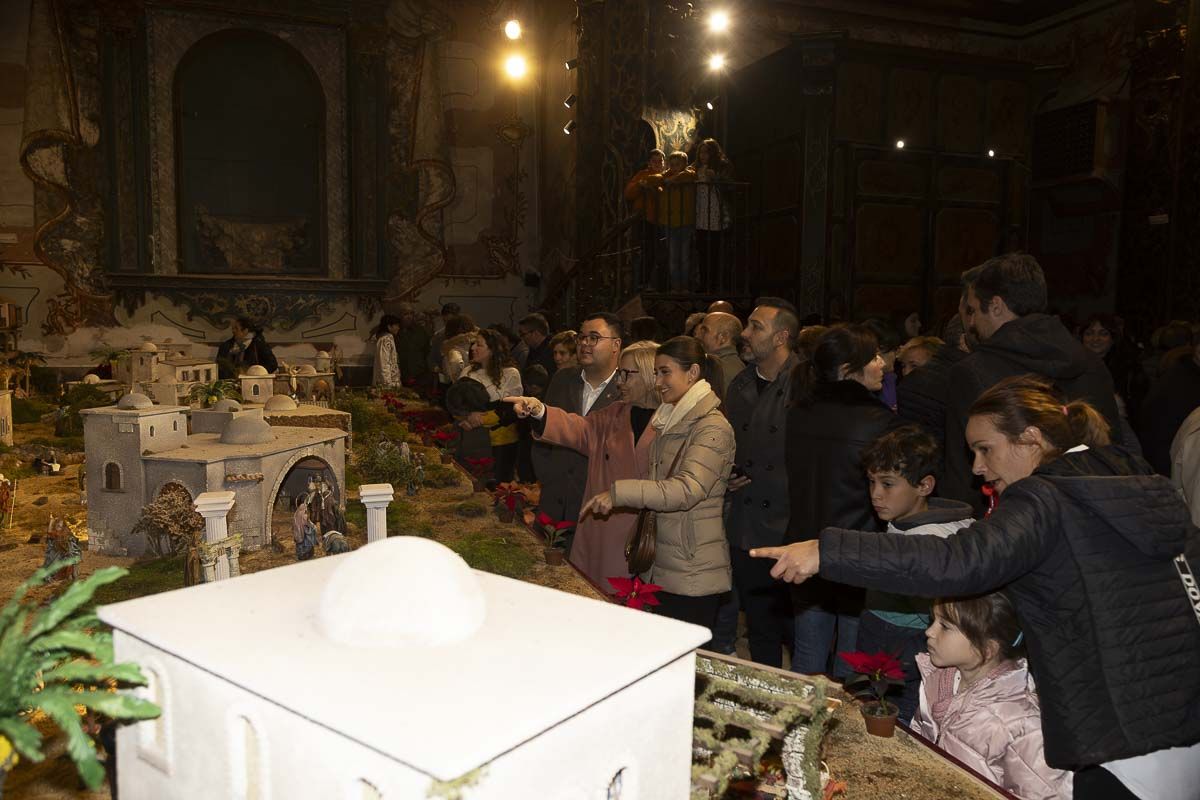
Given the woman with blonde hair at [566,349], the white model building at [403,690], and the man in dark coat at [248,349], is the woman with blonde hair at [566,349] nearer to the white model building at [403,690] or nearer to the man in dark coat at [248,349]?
the man in dark coat at [248,349]

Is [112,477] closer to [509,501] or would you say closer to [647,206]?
[509,501]

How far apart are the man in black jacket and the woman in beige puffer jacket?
38.9 inches

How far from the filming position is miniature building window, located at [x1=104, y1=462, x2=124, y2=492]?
13.6 feet

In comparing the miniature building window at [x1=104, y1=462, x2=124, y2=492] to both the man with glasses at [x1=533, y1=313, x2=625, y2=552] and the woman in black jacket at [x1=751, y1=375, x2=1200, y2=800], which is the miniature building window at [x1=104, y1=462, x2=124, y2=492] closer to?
the man with glasses at [x1=533, y1=313, x2=625, y2=552]

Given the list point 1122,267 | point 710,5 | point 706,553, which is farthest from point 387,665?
point 1122,267

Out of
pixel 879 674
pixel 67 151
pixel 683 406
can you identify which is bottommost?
pixel 879 674

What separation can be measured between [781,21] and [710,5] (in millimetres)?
2921

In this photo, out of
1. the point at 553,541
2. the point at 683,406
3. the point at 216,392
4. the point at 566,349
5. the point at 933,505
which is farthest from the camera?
the point at 566,349

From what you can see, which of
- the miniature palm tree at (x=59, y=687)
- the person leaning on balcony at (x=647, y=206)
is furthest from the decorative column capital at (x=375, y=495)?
the person leaning on balcony at (x=647, y=206)

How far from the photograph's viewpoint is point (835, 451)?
3891 mm

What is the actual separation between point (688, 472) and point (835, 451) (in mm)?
714

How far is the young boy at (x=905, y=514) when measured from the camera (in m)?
3.15

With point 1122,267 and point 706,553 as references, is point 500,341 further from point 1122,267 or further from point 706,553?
point 1122,267

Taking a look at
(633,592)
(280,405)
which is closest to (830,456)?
(633,592)
